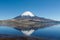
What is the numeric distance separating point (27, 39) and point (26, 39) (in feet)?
0.63

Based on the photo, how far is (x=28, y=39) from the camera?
2848 centimetres

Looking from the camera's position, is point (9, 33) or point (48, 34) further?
point (9, 33)

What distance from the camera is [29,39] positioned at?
93.1ft

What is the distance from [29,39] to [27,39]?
38 cm

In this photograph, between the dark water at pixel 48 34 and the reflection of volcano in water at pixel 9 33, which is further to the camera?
the reflection of volcano in water at pixel 9 33

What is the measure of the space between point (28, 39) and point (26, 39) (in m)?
0.37

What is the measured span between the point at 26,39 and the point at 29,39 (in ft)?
1.86

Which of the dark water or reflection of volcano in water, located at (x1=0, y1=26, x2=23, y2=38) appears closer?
the dark water

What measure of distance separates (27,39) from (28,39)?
19 cm

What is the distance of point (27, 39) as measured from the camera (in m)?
28.5

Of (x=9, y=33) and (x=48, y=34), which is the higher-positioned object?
(x=9, y=33)
